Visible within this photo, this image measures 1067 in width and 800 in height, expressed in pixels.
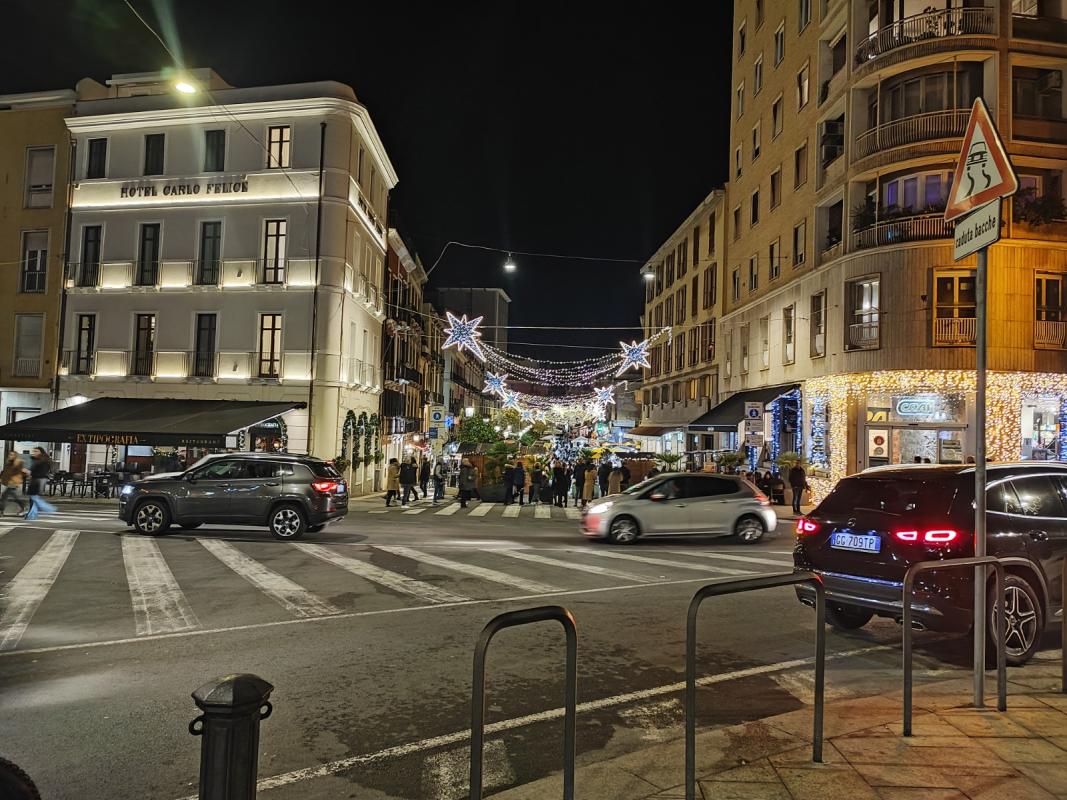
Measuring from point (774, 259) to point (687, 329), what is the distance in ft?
52.5

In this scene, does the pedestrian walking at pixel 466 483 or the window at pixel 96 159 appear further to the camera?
the window at pixel 96 159

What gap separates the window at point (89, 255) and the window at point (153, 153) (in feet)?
10.6

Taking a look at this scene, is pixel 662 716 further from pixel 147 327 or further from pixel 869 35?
pixel 147 327

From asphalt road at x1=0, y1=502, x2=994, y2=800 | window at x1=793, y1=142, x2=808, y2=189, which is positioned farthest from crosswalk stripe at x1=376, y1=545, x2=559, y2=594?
window at x1=793, y1=142, x2=808, y2=189

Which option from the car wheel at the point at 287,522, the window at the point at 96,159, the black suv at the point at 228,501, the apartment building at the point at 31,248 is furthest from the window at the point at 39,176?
the car wheel at the point at 287,522

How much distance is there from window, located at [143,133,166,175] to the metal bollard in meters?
32.3

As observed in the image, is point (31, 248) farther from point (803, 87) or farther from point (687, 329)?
point (687, 329)

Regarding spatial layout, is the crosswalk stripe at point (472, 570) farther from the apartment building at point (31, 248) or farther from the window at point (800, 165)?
the apartment building at point (31, 248)

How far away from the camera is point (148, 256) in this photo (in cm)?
3044

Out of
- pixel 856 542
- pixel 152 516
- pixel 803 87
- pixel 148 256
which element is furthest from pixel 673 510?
pixel 148 256

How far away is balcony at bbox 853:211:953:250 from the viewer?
75.8ft

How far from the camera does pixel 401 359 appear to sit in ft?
137

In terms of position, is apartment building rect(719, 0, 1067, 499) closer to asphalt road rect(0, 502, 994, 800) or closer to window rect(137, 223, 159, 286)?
asphalt road rect(0, 502, 994, 800)

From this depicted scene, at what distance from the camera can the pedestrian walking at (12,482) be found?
1844 centimetres
